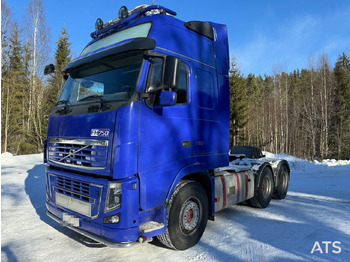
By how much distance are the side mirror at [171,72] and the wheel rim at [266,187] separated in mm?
4673

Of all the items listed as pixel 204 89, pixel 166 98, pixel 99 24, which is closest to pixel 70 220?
pixel 166 98

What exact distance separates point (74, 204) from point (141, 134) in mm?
1416

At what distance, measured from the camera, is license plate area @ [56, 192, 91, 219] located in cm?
315

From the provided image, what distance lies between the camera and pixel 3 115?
2252 centimetres

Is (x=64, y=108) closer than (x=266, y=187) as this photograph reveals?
Yes

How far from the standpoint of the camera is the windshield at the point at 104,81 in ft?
10.7

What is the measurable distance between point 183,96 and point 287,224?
3514mm

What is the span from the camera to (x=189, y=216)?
3.87m

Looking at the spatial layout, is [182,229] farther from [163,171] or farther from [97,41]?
[97,41]

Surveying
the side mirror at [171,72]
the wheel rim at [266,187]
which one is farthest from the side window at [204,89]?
the wheel rim at [266,187]

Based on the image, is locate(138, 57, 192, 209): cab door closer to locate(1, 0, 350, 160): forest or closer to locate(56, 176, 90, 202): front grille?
locate(56, 176, 90, 202): front grille

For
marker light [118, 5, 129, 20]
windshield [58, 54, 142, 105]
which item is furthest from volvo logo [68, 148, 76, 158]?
marker light [118, 5, 129, 20]

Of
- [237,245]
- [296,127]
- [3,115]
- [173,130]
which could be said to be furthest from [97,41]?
[296,127]

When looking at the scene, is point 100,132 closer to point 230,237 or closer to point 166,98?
point 166,98
